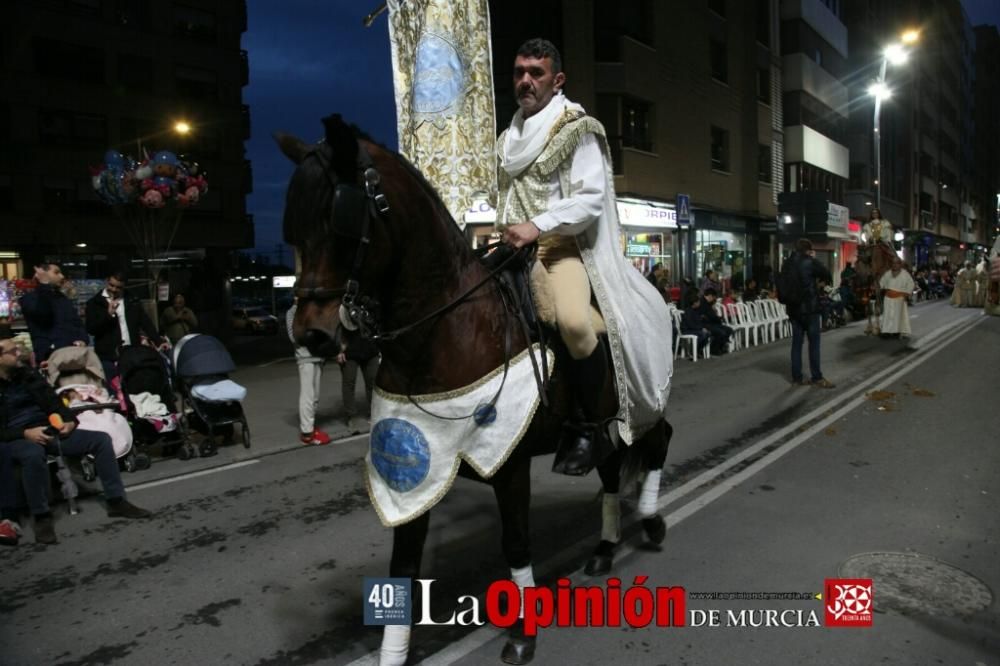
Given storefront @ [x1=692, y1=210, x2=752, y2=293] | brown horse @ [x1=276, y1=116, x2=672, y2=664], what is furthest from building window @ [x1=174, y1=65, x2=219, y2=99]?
brown horse @ [x1=276, y1=116, x2=672, y2=664]

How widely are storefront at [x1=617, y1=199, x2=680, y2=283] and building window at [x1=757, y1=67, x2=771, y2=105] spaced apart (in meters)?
10.8

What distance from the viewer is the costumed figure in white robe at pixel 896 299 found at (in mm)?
16484

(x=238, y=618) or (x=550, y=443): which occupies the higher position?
(x=550, y=443)

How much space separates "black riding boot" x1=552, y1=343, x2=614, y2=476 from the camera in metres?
3.44

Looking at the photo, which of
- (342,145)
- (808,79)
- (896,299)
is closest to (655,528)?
(342,145)

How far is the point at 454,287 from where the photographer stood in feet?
9.69

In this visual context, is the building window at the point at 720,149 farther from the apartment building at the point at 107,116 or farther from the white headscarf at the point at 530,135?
the white headscarf at the point at 530,135

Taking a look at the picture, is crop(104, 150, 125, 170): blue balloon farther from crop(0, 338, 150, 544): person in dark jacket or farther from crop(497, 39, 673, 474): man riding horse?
crop(497, 39, 673, 474): man riding horse

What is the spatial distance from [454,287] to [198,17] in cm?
3665

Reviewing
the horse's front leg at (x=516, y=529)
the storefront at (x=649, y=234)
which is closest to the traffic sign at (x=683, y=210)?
the storefront at (x=649, y=234)

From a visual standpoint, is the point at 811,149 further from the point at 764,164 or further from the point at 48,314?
the point at 48,314

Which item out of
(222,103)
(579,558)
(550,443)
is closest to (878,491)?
(579,558)

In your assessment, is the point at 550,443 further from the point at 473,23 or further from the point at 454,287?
the point at 473,23

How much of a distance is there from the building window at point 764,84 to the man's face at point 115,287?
27682mm
